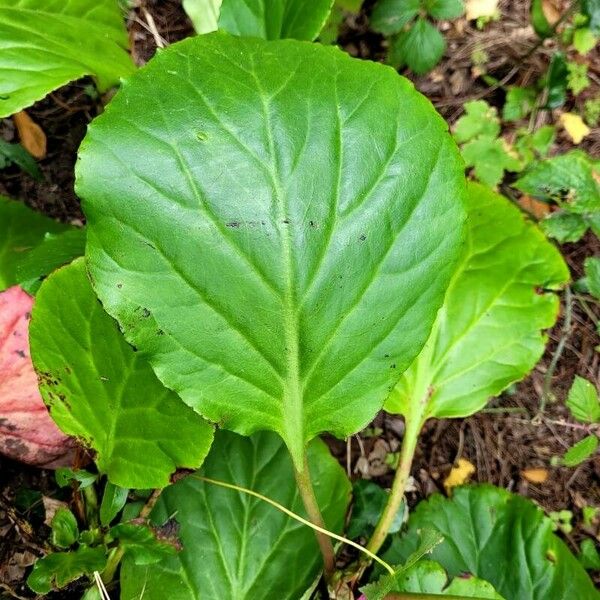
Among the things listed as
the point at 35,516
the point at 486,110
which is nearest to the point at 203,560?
the point at 35,516

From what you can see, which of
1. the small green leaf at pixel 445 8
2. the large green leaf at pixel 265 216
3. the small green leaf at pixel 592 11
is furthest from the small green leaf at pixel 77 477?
the small green leaf at pixel 592 11

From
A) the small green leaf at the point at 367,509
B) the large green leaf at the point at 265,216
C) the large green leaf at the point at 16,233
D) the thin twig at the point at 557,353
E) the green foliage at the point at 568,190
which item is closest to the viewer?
the large green leaf at the point at 265,216

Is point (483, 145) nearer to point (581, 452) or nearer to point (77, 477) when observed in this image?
point (581, 452)

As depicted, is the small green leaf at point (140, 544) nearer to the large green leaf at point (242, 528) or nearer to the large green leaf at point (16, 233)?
the large green leaf at point (242, 528)

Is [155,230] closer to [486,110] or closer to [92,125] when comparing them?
[92,125]

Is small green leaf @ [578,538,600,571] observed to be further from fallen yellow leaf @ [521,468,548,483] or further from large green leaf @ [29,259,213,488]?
large green leaf @ [29,259,213,488]

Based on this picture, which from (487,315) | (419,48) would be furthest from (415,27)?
(487,315)
